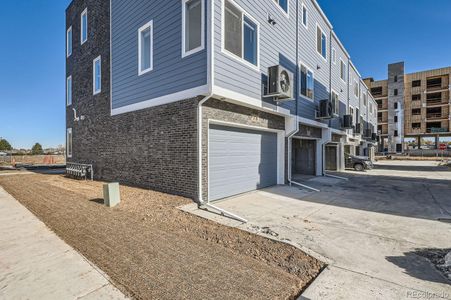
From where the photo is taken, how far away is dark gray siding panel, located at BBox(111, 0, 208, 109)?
669 centimetres

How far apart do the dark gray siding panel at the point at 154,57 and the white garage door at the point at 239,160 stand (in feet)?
6.26

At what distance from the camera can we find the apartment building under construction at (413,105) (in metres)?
41.2

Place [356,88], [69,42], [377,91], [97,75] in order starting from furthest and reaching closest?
[377,91]
[356,88]
[69,42]
[97,75]

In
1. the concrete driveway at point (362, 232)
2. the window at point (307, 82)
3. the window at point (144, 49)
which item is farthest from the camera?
the window at point (307, 82)

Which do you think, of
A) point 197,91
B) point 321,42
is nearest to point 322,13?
point 321,42

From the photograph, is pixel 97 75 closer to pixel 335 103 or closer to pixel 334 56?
pixel 335 103

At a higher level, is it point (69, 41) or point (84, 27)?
point (69, 41)

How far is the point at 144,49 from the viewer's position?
847cm

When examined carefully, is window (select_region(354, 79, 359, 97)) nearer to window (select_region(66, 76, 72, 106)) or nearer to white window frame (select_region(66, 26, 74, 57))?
white window frame (select_region(66, 26, 74, 57))

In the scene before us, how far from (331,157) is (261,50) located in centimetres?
1300

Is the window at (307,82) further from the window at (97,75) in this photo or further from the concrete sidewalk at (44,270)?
the concrete sidewalk at (44,270)

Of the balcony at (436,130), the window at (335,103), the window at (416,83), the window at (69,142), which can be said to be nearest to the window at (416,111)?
the balcony at (436,130)

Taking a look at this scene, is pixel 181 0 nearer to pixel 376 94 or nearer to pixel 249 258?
pixel 249 258

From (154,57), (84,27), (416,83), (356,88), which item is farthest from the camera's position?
(416,83)
